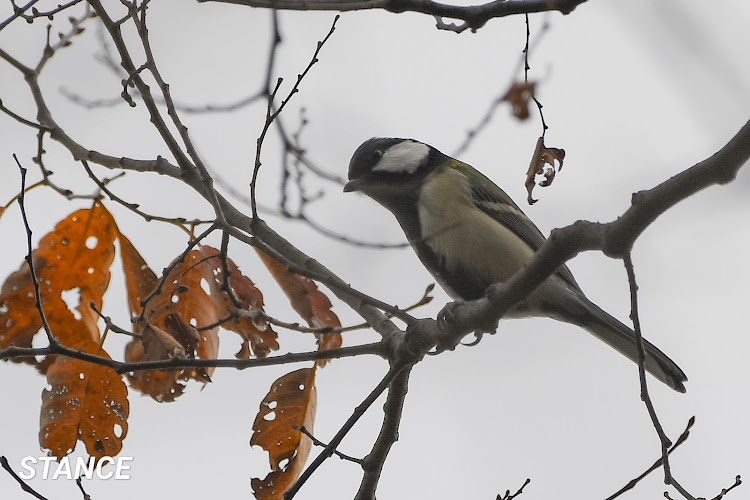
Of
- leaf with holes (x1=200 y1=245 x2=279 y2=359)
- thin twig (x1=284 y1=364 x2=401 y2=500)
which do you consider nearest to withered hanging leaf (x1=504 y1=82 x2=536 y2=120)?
leaf with holes (x1=200 y1=245 x2=279 y2=359)

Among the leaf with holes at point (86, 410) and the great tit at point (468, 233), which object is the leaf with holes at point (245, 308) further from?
the great tit at point (468, 233)

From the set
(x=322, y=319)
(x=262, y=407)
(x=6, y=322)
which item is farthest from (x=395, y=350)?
(x=6, y=322)

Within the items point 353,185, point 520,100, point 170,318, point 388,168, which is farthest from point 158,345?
point 388,168

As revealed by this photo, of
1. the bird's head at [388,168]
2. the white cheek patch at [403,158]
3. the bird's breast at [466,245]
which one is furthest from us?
the white cheek patch at [403,158]

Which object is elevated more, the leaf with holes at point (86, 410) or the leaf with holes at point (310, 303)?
the leaf with holes at point (310, 303)

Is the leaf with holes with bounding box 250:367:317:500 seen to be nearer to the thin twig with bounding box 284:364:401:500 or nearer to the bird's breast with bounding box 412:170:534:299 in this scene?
the thin twig with bounding box 284:364:401:500

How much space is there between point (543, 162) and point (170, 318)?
159 cm

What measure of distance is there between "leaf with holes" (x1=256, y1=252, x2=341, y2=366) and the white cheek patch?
1.71m

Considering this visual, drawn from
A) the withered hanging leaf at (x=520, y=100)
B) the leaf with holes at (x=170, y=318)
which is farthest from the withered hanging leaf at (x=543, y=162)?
the leaf with holes at (x=170, y=318)

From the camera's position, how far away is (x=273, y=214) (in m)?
4.42

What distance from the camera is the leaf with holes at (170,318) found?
2.89m

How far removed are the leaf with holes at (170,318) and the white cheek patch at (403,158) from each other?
6.15ft

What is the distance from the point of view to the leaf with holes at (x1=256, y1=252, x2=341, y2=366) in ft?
10.7

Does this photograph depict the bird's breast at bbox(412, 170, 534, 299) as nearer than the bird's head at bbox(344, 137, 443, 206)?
Yes
